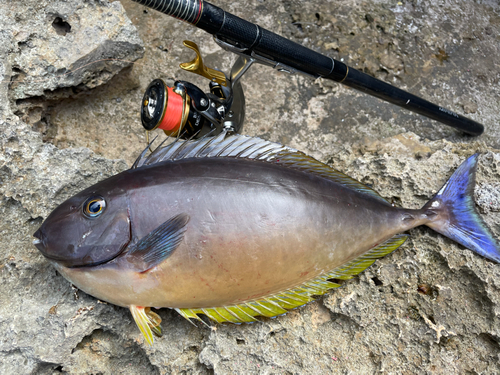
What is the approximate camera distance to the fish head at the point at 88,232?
44.2 inches

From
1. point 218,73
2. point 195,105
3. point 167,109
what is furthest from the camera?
point 218,73

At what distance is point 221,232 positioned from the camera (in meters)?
1.15

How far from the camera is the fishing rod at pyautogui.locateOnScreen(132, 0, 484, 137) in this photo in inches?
52.9

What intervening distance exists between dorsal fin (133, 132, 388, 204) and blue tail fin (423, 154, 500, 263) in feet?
0.69

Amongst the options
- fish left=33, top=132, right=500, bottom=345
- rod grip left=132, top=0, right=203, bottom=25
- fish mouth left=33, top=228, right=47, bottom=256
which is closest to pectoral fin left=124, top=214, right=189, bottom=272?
fish left=33, top=132, right=500, bottom=345

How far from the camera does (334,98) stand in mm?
2459

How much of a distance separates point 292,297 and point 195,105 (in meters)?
0.81

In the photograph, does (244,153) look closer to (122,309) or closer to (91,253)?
(91,253)

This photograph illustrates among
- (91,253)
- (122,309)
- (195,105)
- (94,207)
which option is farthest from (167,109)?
(122,309)

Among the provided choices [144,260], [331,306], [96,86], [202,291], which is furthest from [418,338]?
[96,86]

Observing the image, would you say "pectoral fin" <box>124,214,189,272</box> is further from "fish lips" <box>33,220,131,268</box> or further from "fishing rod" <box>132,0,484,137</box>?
"fishing rod" <box>132,0,484,137</box>

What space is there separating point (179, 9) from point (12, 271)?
1.09m

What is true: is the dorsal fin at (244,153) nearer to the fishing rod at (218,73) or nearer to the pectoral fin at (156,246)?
the fishing rod at (218,73)

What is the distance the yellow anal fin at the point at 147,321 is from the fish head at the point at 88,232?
20cm
